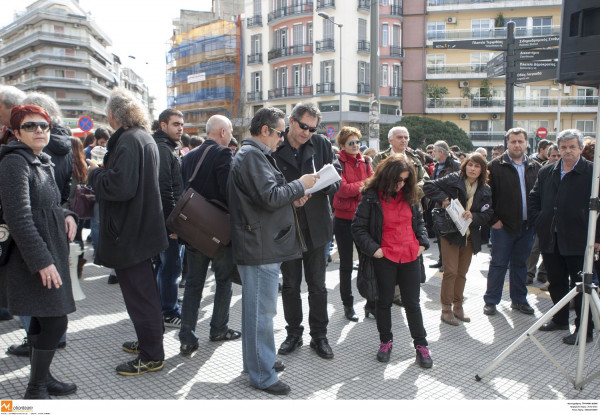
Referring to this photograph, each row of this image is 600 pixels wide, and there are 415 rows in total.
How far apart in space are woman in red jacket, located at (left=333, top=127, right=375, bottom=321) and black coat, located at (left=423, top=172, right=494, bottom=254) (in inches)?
32.9

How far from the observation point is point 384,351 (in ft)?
14.5

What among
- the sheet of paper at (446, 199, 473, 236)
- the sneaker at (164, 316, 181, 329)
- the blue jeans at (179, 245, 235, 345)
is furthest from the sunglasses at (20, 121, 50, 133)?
the sheet of paper at (446, 199, 473, 236)

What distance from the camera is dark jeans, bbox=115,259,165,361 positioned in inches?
154

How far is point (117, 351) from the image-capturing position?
4.48 meters

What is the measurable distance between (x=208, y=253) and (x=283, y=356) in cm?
115

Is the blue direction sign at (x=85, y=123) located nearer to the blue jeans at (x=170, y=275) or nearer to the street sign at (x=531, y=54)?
the street sign at (x=531, y=54)

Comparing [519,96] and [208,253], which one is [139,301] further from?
[519,96]

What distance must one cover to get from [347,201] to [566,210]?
223 cm

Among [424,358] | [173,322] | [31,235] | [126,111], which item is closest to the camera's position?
[31,235]

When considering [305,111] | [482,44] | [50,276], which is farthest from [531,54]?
[50,276]

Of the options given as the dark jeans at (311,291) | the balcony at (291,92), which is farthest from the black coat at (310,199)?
the balcony at (291,92)

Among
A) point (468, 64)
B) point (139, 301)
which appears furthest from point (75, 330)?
point (468, 64)

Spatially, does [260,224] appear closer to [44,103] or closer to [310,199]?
[310,199]

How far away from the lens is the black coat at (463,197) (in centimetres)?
552
